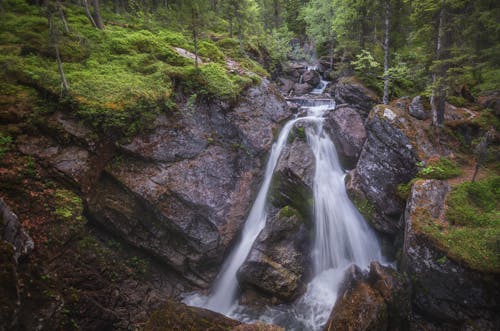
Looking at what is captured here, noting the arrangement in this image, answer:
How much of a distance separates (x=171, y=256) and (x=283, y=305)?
198 inches

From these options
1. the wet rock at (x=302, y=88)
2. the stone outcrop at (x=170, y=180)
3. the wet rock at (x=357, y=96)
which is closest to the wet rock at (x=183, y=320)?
the stone outcrop at (x=170, y=180)

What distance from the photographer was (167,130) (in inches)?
440

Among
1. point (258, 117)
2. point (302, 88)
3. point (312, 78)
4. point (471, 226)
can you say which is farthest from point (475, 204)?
point (312, 78)

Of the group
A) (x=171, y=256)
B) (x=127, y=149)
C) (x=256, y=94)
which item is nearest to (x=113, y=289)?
(x=171, y=256)

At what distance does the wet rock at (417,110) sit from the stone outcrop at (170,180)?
888 centimetres

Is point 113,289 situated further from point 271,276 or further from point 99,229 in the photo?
point 271,276

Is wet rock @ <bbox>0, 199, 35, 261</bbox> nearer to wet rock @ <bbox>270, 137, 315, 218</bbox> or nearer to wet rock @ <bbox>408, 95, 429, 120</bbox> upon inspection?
wet rock @ <bbox>270, 137, 315, 218</bbox>

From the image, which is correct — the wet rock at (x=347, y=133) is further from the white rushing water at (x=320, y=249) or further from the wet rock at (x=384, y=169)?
the wet rock at (x=384, y=169)

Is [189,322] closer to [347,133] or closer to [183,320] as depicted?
[183,320]

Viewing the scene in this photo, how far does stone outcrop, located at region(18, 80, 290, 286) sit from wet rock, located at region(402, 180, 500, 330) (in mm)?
7007

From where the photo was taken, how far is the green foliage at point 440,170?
1024 cm

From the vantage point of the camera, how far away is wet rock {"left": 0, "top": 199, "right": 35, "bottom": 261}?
5266mm

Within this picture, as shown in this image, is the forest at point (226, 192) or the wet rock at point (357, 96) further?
the wet rock at point (357, 96)

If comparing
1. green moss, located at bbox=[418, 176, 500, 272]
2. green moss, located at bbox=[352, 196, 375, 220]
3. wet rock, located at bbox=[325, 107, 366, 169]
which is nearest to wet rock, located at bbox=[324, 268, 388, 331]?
green moss, located at bbox=[418, 176, 500, 272]
